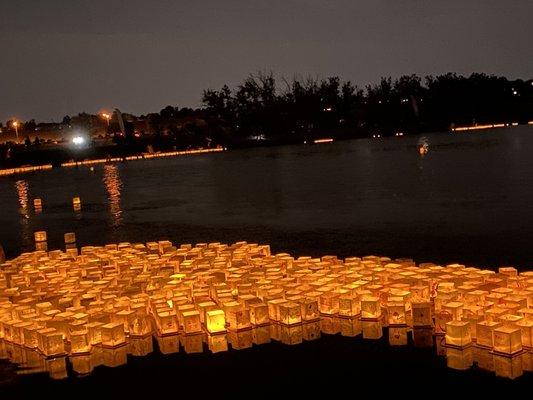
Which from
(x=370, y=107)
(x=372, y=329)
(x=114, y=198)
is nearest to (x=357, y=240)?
(x=372, y=329)

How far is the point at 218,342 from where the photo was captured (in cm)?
568

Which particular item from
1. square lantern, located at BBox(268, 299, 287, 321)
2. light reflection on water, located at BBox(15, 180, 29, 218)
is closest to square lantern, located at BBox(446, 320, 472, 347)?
square lantern, located at BBox(268, 299, 287, 321)

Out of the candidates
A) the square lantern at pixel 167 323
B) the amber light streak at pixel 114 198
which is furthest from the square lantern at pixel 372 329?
the amber light streak at pixel 114 198

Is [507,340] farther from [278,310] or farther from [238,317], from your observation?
[238,317]

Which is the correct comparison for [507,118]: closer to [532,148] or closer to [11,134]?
[532,148]

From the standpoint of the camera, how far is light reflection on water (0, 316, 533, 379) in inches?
215

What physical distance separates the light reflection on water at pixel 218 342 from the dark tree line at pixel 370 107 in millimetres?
74954

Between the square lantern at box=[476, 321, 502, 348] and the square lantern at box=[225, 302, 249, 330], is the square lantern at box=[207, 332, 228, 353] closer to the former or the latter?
the square lantern at box=[225, 302, 249, 330]

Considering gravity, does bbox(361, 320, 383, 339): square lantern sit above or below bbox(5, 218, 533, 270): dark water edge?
below

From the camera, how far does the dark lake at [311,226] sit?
17.0 ft

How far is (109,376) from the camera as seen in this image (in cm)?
533

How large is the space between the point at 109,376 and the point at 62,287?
2351 mm

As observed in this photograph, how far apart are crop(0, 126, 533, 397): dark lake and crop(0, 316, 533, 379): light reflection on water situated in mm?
51

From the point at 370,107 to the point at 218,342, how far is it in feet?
288
